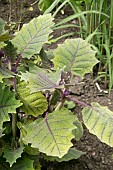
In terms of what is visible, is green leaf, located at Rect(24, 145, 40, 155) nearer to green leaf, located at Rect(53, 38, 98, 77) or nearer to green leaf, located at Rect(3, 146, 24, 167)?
green leaf, located at Rect(3, 146, 24, 167)

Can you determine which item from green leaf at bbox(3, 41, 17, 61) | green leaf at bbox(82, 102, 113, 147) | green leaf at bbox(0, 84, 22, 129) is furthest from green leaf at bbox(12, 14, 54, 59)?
green leaf at bbox(82, 102, 113, 147)

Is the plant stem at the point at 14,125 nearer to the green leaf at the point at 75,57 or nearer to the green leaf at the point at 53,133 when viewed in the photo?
the green leaf at the point at 53,133

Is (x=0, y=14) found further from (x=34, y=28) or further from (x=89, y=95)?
(x=34, y=28)

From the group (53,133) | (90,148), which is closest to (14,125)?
(53,133)

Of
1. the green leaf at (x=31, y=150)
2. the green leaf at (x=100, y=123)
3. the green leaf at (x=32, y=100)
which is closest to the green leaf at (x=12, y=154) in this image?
the green leaf at (x=31, y=150)

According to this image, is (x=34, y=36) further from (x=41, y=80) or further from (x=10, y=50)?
(x=41, y=80)

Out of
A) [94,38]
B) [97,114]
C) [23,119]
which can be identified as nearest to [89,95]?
[94,38]
